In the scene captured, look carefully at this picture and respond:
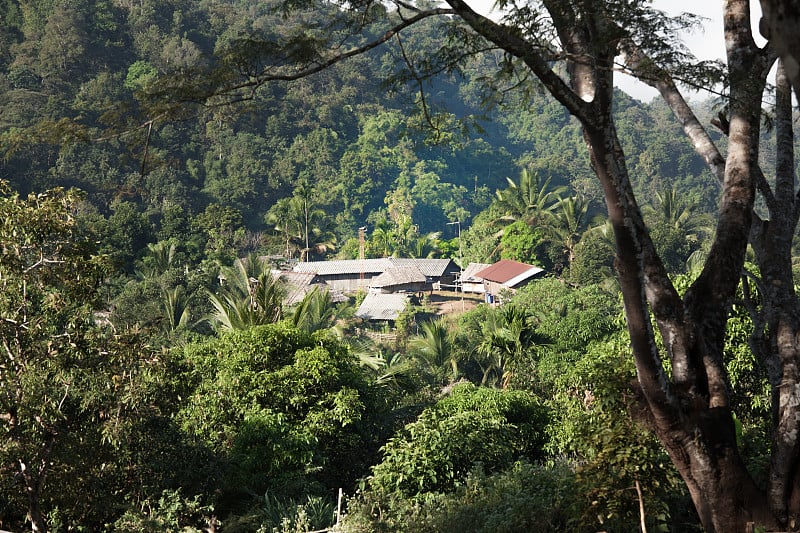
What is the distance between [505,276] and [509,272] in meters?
0.33

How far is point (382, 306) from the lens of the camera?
33.5 metres

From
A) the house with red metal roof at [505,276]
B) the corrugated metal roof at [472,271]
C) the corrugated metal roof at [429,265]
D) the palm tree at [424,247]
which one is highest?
the palm tree at [424,247]

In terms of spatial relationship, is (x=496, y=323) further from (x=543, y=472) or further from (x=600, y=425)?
(x=600, y=425)

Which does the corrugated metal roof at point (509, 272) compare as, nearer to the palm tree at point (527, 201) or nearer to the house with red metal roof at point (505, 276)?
the house with red metal roof at point (505, 276)

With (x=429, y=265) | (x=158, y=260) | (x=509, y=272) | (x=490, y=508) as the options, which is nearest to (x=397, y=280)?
(x=429, y=265)

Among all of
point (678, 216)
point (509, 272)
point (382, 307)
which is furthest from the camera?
point (509, 272)

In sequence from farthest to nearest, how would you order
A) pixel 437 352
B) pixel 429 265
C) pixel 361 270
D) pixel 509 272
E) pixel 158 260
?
pixel 429 265, pixel 361 270, pixel 509 272, pixel 158 260, pixel 437 352

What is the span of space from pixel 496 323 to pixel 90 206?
2718cm

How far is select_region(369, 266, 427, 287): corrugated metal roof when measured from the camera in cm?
3650

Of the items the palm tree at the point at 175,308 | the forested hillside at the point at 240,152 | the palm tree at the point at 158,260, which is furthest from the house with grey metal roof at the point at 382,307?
the palm tree at the point at 175,308

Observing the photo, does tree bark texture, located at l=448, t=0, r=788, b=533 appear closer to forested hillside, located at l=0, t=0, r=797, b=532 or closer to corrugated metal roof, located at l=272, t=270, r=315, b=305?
forested hillside, located at l=0, t=0, r=797, b=532

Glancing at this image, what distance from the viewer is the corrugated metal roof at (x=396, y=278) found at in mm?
36500

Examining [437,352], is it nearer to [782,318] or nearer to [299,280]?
[299,280]

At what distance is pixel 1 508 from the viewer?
224 inches
